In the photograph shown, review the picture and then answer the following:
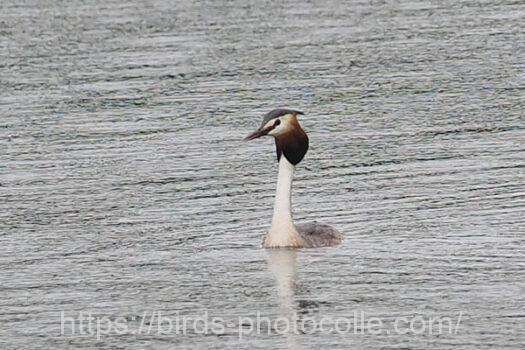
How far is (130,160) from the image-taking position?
23.2 meters

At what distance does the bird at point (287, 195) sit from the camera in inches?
734

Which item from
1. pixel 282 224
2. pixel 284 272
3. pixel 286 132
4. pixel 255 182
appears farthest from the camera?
pixel 255 182

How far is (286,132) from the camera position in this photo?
62.0 ft

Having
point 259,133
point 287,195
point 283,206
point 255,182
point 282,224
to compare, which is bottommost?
point 282,224

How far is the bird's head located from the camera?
18734 mm

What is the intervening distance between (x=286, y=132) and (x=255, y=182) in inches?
118

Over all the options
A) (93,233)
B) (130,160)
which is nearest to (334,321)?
(93,233)

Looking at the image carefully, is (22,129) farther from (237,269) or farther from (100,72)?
(237,269)

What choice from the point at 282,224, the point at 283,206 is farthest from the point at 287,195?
the point at 282,224

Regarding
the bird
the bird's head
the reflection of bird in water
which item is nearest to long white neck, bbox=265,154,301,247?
the bird

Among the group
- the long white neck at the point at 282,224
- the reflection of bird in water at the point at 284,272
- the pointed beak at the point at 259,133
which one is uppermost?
the pointed beak at the point at 259,133

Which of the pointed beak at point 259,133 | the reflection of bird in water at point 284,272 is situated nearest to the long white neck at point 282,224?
the reflection of bird in water at point 284,272

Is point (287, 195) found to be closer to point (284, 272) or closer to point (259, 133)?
point (259, 133)

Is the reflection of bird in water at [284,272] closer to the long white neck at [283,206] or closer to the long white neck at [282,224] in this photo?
the long white neck at [282,224]
